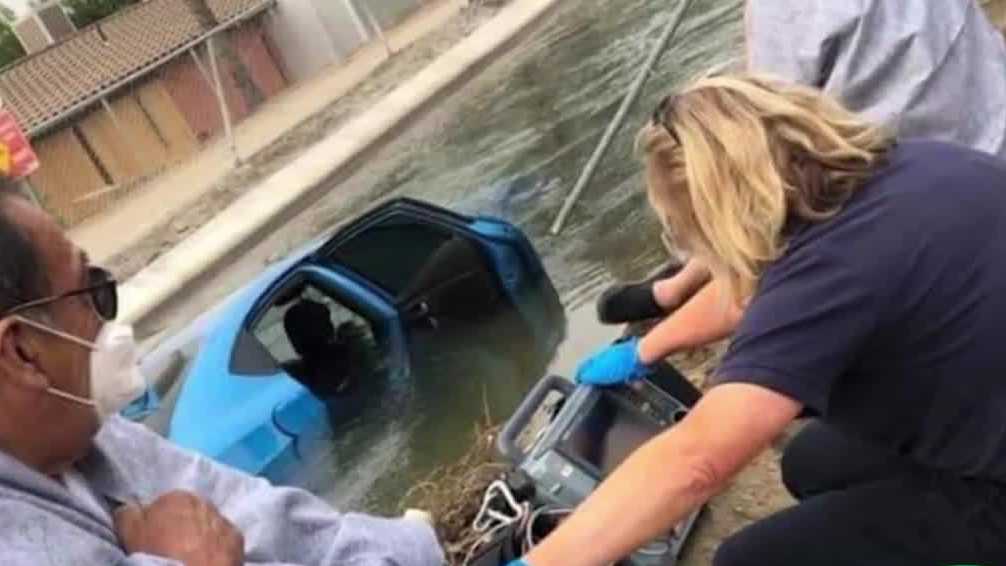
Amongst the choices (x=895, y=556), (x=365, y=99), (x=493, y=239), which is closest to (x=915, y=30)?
(x=895, y=556)

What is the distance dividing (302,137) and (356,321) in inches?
471

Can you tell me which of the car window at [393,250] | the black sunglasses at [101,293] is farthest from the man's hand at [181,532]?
the car window at [393,250]

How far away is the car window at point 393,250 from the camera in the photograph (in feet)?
23.2

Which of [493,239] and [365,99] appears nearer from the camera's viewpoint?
[493,239]

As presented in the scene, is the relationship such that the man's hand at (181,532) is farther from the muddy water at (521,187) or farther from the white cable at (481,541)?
the muddy water at (521,187)

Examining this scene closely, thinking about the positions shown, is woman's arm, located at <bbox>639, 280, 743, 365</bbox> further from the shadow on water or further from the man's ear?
the shadow on water

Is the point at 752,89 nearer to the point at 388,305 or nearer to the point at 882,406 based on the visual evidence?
the point at 882,406

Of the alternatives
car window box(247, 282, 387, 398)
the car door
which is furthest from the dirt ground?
the car door

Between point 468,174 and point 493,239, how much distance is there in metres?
4.60

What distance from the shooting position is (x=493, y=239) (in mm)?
7184

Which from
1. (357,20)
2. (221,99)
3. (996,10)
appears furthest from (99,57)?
(996,10)

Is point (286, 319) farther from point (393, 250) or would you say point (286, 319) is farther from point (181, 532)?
point (181, 532)

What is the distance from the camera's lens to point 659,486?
7.26 ft

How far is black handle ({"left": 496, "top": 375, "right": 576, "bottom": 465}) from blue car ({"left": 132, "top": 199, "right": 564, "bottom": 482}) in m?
2.52
